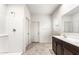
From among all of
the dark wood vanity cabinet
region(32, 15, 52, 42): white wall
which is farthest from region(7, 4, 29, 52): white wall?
region(32, 15, 52, 42): white wall

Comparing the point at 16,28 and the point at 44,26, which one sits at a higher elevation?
the point at 44,26

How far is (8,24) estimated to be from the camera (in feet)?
12.1

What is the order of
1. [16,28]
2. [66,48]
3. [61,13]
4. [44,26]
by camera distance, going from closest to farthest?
1. [66,48]
2. [16,28]
3. [61,13]
4. [44,26]

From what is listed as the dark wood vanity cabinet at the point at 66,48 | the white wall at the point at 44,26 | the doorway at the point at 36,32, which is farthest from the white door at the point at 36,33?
the dark wood vanity cabinet at the point at 66,48

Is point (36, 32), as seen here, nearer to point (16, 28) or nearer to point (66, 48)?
point (16, 28)

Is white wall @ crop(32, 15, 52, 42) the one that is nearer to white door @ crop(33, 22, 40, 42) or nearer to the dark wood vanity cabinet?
white door @ crop(33, 22, 40, 42)

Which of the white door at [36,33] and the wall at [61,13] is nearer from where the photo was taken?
the wall at [61,13]

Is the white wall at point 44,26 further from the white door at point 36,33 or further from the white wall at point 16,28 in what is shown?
the white wall at point 16,28

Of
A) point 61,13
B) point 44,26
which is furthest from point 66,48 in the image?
point 44,26

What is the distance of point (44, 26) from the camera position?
7.01m

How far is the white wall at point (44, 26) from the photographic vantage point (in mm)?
7008
